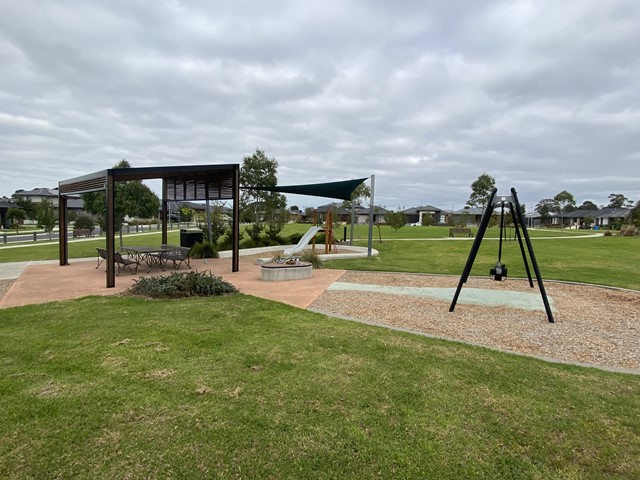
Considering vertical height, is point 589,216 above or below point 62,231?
above

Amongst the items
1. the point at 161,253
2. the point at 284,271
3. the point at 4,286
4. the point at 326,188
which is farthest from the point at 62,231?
the point at 326,188

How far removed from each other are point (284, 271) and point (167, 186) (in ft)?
28.6

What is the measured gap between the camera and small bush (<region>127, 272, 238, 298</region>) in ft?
A: 24.1

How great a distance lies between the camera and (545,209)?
87250 millimetres

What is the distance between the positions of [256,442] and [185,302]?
4.60m

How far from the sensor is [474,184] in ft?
219

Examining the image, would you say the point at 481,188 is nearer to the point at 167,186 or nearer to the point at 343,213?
the point at 343,213

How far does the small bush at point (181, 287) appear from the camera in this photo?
7359mm

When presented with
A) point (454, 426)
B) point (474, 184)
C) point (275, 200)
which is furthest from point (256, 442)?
point (474, 184)

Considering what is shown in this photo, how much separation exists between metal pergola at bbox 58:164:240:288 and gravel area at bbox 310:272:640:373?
484 cm

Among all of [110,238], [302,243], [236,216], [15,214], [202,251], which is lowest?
[202,251]

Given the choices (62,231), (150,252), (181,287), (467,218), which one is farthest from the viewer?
(467,218)

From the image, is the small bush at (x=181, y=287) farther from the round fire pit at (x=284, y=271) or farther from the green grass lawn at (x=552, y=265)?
the green grass lawn at (x=552, y=265)

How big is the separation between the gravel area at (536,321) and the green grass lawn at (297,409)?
2.13ft
